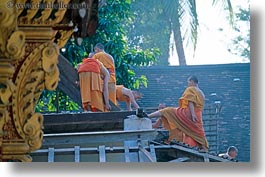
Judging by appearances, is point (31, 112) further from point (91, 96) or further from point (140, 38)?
point (140, 38)

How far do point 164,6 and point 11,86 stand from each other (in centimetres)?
92

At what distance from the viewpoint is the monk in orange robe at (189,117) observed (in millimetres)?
2516

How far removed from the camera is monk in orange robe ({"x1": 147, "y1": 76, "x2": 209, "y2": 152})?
252 centimetres

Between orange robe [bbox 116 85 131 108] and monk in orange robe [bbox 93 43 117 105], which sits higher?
monk in orange robe [bbox 93 43 117 105]

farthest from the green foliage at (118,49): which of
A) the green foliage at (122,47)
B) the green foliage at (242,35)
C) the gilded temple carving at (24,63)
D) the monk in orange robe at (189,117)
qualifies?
the gilded temple carving at (24,63)

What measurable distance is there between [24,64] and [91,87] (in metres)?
0.63

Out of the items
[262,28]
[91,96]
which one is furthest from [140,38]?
[262,28]

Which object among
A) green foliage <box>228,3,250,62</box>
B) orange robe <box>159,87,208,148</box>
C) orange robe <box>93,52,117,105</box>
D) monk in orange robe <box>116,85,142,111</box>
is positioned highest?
green foliage <box>228,3,250,62</box>

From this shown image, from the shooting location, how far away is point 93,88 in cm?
251

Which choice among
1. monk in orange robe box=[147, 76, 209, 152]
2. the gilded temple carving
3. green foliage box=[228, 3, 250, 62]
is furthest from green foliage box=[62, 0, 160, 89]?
the gilded temple carving

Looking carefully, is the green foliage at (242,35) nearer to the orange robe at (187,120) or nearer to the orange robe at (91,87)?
the orange robe at (187,120)

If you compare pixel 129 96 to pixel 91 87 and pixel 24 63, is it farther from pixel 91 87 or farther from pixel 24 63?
pixel 24 63

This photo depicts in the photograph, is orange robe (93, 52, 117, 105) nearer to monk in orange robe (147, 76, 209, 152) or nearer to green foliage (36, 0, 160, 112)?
green foliage (36, 0, 160, 112)

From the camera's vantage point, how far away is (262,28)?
2439 mm
